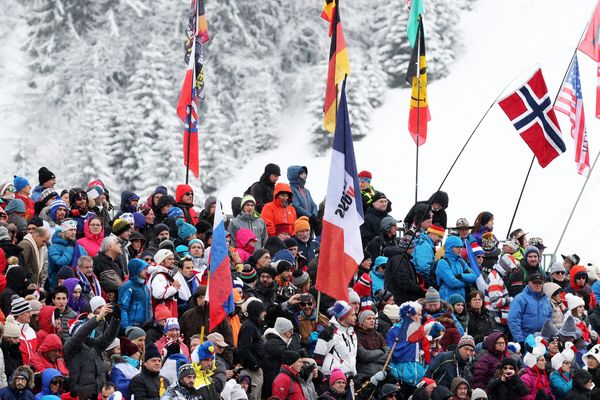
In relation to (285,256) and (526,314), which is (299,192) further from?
(526,314)

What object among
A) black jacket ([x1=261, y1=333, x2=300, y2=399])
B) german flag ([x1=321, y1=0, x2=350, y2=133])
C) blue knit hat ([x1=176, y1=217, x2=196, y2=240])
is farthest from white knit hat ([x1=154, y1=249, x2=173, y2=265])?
german flag ([x1=321, y1=0, x2=350, y2=133])

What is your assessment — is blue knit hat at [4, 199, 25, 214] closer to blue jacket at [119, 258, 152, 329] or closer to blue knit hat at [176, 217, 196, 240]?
blue knit hat at [176, 217, 196, 240]

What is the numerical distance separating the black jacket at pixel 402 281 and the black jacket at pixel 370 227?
130 centimetres

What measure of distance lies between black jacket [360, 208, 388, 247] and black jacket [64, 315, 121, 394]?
594 cm

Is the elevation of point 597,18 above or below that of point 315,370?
above

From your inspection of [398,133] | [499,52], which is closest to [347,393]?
[398,133]

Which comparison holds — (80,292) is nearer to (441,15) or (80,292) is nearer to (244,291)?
(244,291)

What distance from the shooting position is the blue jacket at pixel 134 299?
16516 millimetres

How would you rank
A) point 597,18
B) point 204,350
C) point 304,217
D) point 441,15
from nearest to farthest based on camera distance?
point 204,350 → point 304,217 → point 597,18 → point 441,15

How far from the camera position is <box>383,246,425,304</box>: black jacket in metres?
19.1

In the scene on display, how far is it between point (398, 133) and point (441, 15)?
16.0 ft

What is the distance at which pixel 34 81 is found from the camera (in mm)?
49250

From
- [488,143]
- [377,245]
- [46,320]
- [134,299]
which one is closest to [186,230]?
[377,245]

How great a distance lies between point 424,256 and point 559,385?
106 inches
